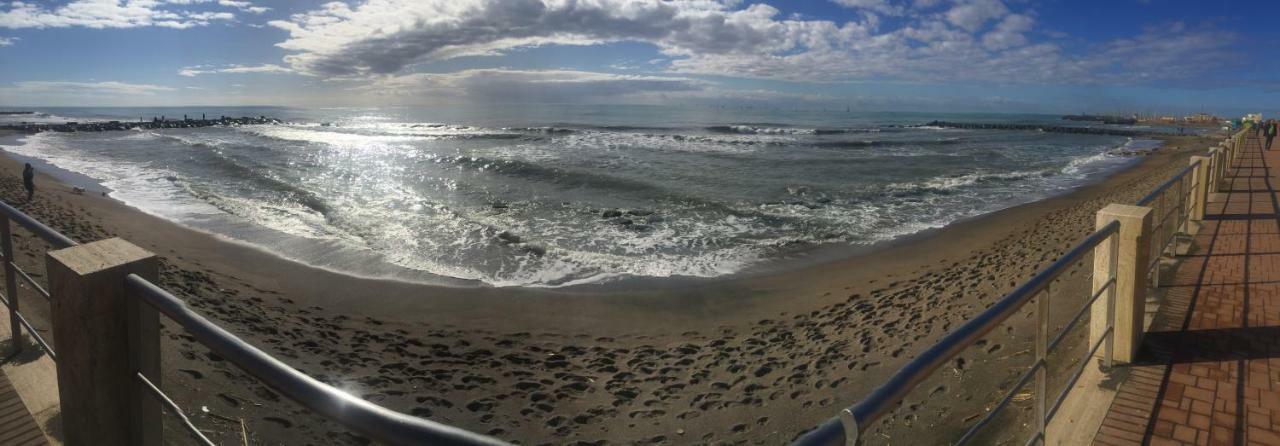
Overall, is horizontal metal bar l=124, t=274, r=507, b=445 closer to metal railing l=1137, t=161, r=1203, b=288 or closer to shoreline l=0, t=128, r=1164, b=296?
metal railing l=1137, t=161, r=1203, b=288

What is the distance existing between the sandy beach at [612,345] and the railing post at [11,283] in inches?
64.5

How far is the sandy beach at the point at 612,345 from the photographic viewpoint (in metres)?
5.54

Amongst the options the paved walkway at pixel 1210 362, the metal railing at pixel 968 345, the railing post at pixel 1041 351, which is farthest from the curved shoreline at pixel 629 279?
the railing post at pixel 1041 351

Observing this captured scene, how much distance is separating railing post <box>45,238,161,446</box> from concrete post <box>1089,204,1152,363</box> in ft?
16.5

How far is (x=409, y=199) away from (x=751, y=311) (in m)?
13.8

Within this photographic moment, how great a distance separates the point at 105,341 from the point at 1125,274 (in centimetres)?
550

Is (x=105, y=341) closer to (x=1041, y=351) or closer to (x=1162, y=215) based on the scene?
(x=1041, y=351)

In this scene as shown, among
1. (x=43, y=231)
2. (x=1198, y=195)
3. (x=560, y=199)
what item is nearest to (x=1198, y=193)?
(x=1198, y=195)

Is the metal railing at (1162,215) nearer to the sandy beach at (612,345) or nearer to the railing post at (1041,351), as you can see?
the sandy beach at (612,345)

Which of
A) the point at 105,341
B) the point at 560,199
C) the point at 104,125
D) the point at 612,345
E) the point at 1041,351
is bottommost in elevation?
the point at 612,345

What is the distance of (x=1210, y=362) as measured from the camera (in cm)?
409

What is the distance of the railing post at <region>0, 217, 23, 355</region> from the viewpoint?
3.23 meters

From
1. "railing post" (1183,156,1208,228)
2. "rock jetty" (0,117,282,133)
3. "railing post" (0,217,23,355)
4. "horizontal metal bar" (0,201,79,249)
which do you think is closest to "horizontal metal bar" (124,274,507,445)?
"horizontal metal bar" (0,201,79,249)

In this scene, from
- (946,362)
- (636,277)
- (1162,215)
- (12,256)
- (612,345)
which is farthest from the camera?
(636,277)
